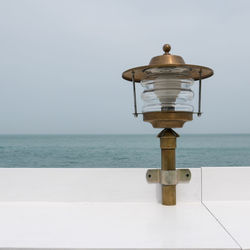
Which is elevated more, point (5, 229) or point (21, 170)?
point (21, 170)

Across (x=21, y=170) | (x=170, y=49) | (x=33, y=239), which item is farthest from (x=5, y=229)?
(x=170, y=49)

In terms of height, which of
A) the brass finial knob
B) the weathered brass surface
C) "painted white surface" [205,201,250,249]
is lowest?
"painted white surface" [205,201,250,249]

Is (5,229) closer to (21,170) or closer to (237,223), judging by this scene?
(21,170)

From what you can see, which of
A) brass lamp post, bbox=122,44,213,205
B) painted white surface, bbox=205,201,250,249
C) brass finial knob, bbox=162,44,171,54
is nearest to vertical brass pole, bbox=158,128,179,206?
brass lamp post, bbox=122,44,213,205

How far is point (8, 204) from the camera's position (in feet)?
3.76

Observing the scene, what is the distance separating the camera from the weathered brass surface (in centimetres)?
100

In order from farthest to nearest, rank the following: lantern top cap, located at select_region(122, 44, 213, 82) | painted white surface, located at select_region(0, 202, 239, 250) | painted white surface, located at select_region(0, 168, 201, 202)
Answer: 1. painted white surface, located at select_region(0, 168, 201, 202)
2. lantern top cap, located at select_region(122, 44, 213, 82)
3. painted white surface, located at select_region(0, 202, 239, 250)

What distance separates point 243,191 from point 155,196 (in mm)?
340

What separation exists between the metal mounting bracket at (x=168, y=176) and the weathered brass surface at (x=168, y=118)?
6.3 inches

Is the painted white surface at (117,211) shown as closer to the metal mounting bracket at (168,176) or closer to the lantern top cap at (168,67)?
the metal mounting bracket at (168,176)

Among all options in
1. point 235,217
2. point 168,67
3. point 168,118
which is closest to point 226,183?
point 235,217

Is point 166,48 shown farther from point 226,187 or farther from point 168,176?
point 226,187

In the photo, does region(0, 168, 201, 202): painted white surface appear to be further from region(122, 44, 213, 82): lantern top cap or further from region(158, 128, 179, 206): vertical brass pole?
region(122, 44, 213, 82): lantern top cap

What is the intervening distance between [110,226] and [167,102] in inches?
17.5
